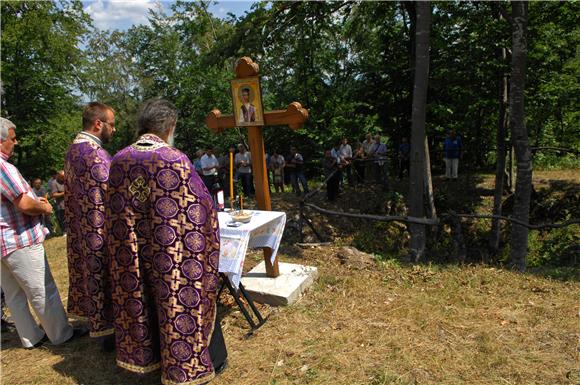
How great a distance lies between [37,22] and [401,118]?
1508 centimetres

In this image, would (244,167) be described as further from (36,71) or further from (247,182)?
(36,71)

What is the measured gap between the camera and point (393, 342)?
338cm

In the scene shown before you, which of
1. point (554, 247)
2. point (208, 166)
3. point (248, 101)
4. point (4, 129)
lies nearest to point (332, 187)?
point (208, 166)

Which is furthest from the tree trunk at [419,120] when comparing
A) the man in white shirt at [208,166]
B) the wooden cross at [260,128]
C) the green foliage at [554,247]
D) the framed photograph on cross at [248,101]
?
the man in white shirt at [208,166]

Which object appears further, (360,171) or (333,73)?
(333,73)

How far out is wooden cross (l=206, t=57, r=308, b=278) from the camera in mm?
3992

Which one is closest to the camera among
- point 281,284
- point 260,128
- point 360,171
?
point 260,128

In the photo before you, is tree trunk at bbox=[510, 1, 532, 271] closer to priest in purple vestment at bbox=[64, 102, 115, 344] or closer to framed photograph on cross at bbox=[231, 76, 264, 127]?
framed photograph on cross at bbox=[231, 76, 264, 127]

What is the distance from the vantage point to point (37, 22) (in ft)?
54.8

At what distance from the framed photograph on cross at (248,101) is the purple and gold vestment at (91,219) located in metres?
1.46

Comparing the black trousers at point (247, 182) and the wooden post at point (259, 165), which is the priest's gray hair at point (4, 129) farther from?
the black trousers at point (247, 182)

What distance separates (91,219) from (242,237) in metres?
1.19

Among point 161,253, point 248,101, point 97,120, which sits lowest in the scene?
point 161,253

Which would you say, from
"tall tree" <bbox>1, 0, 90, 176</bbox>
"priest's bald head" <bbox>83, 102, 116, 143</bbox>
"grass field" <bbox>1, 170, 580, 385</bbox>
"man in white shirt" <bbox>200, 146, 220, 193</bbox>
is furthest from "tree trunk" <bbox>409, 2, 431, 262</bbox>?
"tall tree" <bbox>1, 0, 90, 176</bbox>
